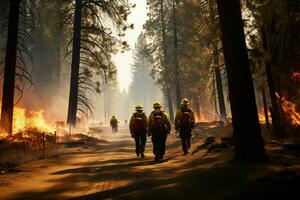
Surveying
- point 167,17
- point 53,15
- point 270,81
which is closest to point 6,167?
point 270,81

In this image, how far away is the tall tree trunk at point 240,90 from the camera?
27.7 ft

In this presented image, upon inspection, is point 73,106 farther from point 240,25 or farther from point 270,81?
point 240,25

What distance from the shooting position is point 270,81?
516 inches

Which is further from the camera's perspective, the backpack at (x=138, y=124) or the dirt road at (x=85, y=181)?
the backpack at (x=138, y=124)

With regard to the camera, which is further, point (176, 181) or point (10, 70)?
point (10, 70)

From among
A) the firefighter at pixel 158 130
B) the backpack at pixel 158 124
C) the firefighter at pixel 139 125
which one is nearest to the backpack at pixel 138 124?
the firefighter at pixel 139 125

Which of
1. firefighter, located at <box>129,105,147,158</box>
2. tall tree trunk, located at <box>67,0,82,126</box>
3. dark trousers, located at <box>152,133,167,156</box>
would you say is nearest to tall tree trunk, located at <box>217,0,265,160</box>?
dark trousers, located at <box>152,133,167,156</box>

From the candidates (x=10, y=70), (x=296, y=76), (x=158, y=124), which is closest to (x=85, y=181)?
(x=158, y=124)

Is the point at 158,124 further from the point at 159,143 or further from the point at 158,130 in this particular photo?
the point at 159,143

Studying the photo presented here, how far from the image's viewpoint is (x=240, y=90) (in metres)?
8.62

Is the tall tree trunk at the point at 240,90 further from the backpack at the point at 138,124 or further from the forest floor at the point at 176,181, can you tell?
the backpack at the point at 138,124

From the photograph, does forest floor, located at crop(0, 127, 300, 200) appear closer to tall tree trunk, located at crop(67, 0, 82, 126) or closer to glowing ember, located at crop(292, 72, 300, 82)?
glowing ember, located at crop(292, 72, 300, 82)

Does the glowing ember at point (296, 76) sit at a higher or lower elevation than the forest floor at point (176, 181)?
higher

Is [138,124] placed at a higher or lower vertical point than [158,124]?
higher
